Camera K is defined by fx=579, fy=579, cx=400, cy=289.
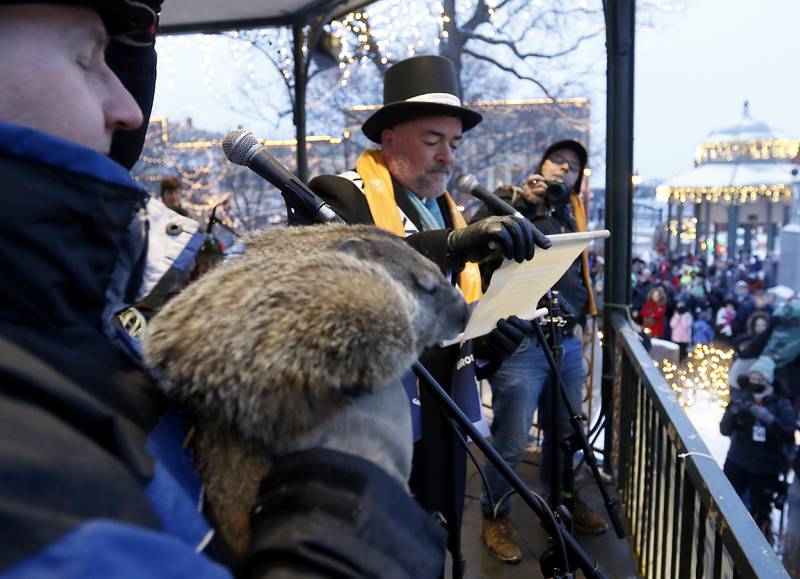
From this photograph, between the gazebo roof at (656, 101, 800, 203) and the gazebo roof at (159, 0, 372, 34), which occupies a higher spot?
the gazebo roof at (159, 0, 372, 34)

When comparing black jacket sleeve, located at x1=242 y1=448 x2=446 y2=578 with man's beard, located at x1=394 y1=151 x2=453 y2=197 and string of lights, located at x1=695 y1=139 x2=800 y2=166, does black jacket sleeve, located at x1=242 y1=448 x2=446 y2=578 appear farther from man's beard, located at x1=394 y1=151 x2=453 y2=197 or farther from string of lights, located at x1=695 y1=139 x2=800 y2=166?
string of lights, located at x1=695 y1=139 x2=800 y2=166

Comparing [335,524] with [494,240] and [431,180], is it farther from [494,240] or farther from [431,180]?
[431,180]

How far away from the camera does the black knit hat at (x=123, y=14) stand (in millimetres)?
683

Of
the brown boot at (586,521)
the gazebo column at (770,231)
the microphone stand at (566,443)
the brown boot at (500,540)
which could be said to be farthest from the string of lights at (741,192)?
the brown boot at (500,540)

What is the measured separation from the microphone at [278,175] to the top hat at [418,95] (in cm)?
107

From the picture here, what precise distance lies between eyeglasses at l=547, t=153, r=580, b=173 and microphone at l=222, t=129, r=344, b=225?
273 cm

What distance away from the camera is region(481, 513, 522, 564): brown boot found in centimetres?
299

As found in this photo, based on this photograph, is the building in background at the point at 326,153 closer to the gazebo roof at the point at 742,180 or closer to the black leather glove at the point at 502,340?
the gazebo roof at the point at 742,180

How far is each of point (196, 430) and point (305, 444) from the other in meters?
0.14

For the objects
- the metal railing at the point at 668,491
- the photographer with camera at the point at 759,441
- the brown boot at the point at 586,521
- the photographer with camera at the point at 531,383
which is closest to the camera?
the metal railing at the point at 668,491

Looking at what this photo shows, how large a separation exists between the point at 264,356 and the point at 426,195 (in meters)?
1.89

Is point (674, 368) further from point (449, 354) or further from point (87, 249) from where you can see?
point (87, 249)

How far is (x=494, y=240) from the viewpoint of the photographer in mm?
1487

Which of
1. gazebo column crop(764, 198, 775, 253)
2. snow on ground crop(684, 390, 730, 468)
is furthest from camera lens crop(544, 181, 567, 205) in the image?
gazebo column crop(764, 198, 775, 253)
